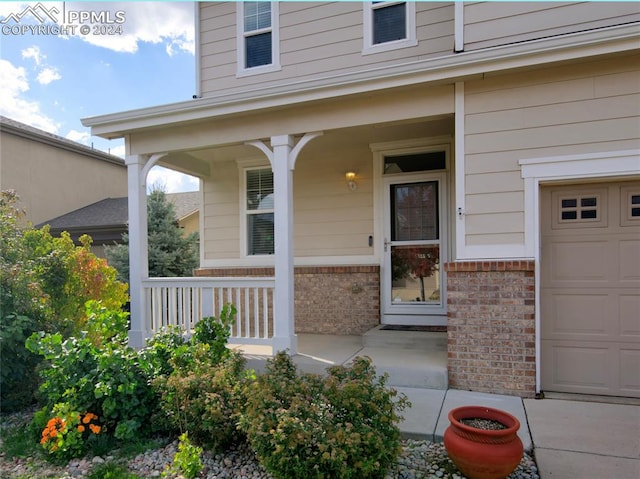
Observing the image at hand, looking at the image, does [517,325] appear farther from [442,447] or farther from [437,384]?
[442,447]

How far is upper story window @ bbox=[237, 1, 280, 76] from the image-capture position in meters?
5.75

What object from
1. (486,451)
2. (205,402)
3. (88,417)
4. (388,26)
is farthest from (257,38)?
(486,451)

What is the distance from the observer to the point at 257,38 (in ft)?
19.3

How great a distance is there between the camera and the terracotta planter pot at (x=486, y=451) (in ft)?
7.22

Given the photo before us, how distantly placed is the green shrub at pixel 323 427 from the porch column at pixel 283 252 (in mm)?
1764

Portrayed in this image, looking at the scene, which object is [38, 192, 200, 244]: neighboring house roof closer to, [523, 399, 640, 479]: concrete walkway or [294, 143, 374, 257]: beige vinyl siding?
[294, 143, 374, 257]: beige vinyl siding

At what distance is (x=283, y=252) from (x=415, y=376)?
1.91 m

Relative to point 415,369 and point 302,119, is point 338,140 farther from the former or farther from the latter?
point 415,369

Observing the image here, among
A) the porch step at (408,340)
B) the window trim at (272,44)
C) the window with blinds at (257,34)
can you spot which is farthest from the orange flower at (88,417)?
the window with blinds at (257,34)

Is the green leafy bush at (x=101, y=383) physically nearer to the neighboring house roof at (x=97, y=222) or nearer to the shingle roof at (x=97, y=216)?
the shingle roof at (x=97, y=216)

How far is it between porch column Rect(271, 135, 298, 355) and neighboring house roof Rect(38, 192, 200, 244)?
20.3 ft

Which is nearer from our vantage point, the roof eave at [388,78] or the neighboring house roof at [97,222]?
the roof eave at [388,78]

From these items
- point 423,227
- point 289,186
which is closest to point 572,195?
point 423,227

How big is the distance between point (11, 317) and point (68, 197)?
380 inches
